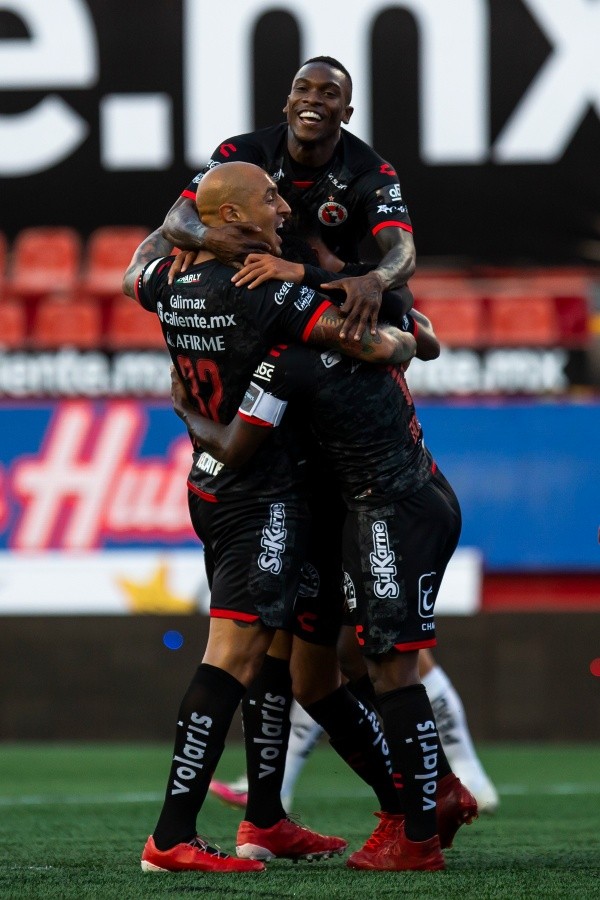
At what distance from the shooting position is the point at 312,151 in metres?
4.77

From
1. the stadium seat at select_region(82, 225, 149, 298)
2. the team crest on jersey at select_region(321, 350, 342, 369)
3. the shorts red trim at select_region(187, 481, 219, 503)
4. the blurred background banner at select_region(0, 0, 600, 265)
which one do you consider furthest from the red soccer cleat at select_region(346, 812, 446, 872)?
the stadium seat at select_region(82, 225, 149, 298)

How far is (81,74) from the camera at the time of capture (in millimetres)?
10750

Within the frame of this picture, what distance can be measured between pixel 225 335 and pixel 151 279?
0.95 ft

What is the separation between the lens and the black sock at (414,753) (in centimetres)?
405

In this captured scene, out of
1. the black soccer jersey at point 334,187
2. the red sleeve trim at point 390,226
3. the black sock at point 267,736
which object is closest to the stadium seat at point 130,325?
the black soccer jersey at point 334,187

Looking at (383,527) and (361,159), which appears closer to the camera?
(383,527)

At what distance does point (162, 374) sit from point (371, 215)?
18.0ft

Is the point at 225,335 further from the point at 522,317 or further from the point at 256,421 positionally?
the point at 522,317

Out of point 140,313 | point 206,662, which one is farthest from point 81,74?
point 206,662

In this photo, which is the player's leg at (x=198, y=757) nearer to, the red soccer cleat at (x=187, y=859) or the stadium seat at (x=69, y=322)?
the red soccer cleat at (x=187, y=859)

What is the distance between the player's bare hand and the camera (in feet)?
13.6

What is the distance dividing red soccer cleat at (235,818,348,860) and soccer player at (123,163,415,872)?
0.98ft

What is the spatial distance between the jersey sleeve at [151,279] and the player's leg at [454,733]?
2.20 meters

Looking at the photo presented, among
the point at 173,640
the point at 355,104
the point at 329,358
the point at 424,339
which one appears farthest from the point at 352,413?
the point at 355,104
